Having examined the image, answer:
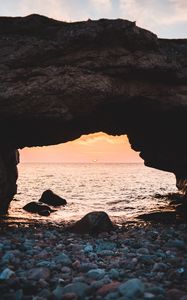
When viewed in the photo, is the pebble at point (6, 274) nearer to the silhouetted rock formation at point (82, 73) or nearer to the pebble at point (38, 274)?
the pebble at point (38, 274)

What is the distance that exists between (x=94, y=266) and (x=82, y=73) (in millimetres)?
8382

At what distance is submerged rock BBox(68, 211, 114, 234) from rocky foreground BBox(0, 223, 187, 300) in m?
0.47

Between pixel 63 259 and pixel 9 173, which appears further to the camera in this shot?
pixel 9 173

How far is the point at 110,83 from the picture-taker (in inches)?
578

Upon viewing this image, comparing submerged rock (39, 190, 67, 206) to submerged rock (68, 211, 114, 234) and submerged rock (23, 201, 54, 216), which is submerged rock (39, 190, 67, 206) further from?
submerged rock (68, 211, 114, 234)

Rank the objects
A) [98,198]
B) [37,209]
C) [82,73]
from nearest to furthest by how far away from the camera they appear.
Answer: [82,73], [37,209], [98,198]


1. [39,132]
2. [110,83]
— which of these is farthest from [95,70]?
[39,132]

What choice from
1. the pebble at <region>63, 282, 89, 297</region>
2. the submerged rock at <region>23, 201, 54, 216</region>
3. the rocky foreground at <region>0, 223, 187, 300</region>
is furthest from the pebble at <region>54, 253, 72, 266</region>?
the submerged rock at <region>23, 201, 54, 216</region>

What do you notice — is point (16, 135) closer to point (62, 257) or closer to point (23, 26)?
point (23, 26)

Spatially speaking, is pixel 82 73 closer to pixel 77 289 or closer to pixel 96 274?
pixel 96 274

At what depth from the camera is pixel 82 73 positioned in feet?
46.8

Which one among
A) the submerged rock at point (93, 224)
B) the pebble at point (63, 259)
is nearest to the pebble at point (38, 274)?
the pebble at point (63, 259)

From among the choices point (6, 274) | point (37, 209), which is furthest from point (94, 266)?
point (37, 209)

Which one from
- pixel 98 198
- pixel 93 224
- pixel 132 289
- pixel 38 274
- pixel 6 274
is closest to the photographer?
pixel 132 289
